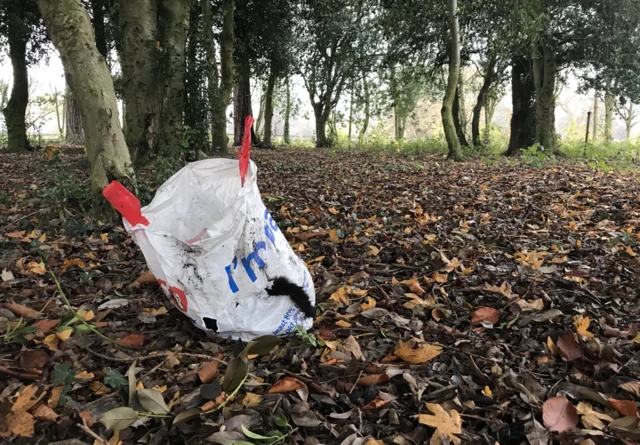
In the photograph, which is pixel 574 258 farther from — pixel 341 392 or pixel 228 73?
pixel 228 73

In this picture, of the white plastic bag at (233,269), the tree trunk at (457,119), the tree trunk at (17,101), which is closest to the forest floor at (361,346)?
the white plastic bag at (233,269)

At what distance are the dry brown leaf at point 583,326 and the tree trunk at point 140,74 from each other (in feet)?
16.5

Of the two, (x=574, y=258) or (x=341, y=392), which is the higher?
(x=574, y=258)

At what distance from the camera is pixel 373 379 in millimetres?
1459

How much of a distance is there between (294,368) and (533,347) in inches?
34.2

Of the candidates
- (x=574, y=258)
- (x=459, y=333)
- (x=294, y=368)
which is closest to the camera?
(x=294, y=368)

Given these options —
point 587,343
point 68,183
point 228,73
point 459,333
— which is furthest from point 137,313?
point 228,73

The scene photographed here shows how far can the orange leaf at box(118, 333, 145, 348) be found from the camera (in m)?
1.72

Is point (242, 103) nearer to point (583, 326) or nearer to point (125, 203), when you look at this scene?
point (125, 203)

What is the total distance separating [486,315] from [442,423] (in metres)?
0.77

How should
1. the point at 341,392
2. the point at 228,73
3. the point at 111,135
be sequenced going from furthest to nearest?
1. the point at 228,73
2. the point at 111,135
3. the point at 341,392

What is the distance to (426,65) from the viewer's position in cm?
1215

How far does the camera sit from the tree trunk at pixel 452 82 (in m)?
7.98

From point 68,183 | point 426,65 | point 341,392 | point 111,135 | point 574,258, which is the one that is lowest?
point 341,392
